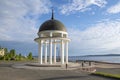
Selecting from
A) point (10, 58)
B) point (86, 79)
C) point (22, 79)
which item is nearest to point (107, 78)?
point (86, 79)

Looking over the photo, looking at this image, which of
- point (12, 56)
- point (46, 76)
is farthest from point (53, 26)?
point (12, 56)

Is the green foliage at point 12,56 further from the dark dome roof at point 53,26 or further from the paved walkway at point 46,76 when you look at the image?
the paved walkway at point 46,76

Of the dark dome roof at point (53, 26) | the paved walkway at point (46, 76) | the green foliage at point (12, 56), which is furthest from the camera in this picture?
the green foliage at point (12, 56)

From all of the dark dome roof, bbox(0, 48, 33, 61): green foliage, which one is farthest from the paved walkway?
bbox(0, 48, 33, 61): green foliage

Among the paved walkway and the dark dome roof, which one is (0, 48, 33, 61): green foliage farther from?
the paved walkway

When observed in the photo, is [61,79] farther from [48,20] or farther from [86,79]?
[48,20]

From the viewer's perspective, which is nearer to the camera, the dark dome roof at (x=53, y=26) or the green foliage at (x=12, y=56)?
the dark dome roof at (x=53, y=26)

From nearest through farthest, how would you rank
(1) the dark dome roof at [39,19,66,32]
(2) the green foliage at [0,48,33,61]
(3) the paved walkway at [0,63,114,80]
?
(3) the paved walkway at [0,63,114,80] → (1) the dark dome roof at [39,19,66,32] → (2) the green foliage at [0,48,33,61]

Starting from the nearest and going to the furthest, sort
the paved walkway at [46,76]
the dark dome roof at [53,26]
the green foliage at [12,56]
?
1. the paved walkway at [46,76]
2. the dark dome roof at [53,26]
3. the green foliage at [12,56]

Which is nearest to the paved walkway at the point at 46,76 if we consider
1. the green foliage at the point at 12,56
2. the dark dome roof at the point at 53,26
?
the dark dome roof at the point at 53,26

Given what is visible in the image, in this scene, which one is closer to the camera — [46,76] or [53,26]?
[46,76]

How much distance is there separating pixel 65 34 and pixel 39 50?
7.25 m

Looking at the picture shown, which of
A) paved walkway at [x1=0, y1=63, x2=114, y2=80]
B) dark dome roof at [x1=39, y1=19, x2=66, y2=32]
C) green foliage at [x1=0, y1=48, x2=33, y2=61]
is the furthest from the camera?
green foliage at [x1=0, y1=48, x2=33, y2=61]

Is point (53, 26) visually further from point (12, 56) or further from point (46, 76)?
point (12, 56)
